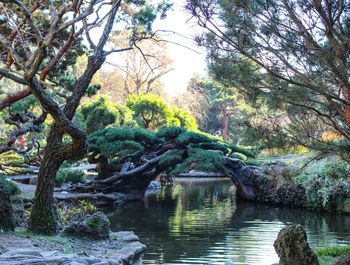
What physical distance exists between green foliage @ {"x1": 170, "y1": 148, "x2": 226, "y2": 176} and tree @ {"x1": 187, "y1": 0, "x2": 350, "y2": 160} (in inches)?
325

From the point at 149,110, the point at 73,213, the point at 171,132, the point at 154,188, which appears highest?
the point at 149,110

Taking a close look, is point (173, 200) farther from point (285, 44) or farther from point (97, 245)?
point (285, 44)

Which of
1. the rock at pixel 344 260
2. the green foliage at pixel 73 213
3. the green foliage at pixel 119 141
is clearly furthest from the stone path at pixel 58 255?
the green foliage at pixel 119 141

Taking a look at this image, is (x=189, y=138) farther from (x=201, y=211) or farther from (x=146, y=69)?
(x=146, y=69)

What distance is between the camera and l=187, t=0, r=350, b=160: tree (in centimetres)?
446

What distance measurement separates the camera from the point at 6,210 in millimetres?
5426

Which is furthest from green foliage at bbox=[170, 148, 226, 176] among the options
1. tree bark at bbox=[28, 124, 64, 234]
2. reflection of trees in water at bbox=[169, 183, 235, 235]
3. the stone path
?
tree bark at bbox=[28, 124, 64, 234]

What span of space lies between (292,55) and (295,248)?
7.43 feet

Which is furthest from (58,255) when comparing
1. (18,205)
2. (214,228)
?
(214,228)

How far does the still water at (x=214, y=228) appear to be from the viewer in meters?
7.42

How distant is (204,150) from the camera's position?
550 inches

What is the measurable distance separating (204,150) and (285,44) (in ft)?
30.5

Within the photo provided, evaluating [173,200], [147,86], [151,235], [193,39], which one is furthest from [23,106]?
[147,86]

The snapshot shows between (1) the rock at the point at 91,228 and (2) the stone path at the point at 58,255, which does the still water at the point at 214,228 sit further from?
(1) the rock at the point at 91,228
